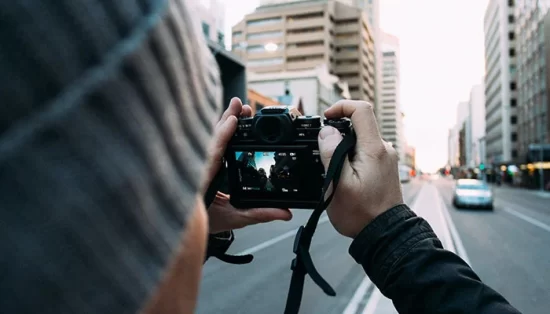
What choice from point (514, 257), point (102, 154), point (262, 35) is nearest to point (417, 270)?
point (102, 154)

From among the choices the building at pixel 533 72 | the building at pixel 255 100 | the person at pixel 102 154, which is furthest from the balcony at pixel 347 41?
the person at pixel 102 154

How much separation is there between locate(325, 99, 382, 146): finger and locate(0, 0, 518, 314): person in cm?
81

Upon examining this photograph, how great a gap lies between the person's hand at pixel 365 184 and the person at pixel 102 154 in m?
0.75

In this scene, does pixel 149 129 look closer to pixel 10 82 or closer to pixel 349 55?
pixel 10 82

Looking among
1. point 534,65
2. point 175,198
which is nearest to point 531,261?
point 175,198

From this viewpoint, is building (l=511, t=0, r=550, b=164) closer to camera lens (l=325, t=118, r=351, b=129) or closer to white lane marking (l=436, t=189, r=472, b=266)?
white lane marking (l=436, t=189, r=472, b=266)

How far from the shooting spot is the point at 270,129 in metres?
1.44

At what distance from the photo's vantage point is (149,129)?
49 cm

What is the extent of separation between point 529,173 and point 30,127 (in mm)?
68782

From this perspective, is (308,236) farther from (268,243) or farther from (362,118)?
(268,243)

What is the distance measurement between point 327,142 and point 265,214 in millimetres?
315

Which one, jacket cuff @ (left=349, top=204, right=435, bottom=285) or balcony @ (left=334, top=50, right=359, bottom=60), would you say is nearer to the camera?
jacket cuff @ (left=349, top=204, right=435, bottom=285)

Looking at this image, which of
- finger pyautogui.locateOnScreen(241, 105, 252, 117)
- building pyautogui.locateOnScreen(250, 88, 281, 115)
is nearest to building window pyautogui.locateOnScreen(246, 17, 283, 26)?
building pyautogui.locateOnScreen(250, 88, 281, 115)

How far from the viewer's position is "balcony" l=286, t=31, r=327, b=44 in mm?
96812
